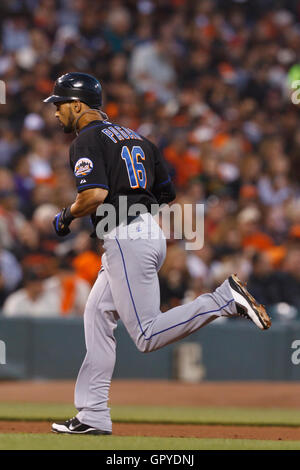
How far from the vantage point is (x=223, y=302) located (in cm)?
528

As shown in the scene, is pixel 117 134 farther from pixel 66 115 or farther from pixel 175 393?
pixel 175 393

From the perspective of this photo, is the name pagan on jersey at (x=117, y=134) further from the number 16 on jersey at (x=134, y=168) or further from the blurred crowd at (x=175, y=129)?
the blurred crowd at (x=175, y=129)

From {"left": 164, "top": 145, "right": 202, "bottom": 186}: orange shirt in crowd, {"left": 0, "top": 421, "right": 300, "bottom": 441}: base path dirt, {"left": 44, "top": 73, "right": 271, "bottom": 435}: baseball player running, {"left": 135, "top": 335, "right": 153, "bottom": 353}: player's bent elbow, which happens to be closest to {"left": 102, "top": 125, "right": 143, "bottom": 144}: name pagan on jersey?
{"left": 44, "top": 73, "right": 271, "bottom": 435}: baseball player running

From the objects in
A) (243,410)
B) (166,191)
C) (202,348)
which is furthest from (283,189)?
(166,191)

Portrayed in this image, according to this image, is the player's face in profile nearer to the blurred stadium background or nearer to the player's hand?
the player's hand

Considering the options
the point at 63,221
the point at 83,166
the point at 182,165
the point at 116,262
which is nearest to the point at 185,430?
the point at 116,262

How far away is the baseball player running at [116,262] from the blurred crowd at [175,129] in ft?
16.2

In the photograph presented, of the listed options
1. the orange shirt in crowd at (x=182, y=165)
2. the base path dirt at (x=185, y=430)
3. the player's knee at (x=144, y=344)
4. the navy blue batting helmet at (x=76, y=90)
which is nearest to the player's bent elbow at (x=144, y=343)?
the player's knee at (x=144, y=344)

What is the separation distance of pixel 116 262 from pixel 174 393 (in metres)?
4.77

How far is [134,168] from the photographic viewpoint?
5523 mm

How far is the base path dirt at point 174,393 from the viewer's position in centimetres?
927

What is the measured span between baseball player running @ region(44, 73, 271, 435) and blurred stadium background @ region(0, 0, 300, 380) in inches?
194

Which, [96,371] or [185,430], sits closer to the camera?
[96,371]

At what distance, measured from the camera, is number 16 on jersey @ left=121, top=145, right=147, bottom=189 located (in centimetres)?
550
